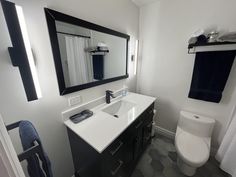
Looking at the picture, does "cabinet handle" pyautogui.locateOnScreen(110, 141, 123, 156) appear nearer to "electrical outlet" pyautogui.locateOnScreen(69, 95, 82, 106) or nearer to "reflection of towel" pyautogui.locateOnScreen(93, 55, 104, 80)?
"electrical outlet" pyautogui.locateOnScreen(69, 95, 82, 106)

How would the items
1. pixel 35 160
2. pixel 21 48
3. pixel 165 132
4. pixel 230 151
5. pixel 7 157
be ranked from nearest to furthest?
pixel 7 157 < pixel 35 160 < pixel 21 48 < pixel 230 151 < pixel 165 132

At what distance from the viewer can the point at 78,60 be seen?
3.54 feet

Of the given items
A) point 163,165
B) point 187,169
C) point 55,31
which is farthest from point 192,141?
point 55,31

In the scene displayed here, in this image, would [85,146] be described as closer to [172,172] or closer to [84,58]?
[84,58]

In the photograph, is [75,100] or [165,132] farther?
[165,132]

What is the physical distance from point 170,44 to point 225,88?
3.09 feet

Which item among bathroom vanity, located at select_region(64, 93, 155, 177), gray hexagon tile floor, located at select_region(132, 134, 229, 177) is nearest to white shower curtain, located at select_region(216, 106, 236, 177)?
gray hexagon tile floor, located at select_region(132, 134, 229, 177)

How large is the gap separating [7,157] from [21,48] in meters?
0.63

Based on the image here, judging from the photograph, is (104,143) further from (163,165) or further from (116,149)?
(163,165)

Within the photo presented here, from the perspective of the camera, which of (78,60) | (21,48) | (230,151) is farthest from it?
(230,151)

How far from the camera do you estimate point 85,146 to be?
0.90m

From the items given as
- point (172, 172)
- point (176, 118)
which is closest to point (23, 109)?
point (172, 172)

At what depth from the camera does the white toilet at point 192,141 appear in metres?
1.20

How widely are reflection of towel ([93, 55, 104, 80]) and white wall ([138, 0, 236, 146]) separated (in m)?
0.98
